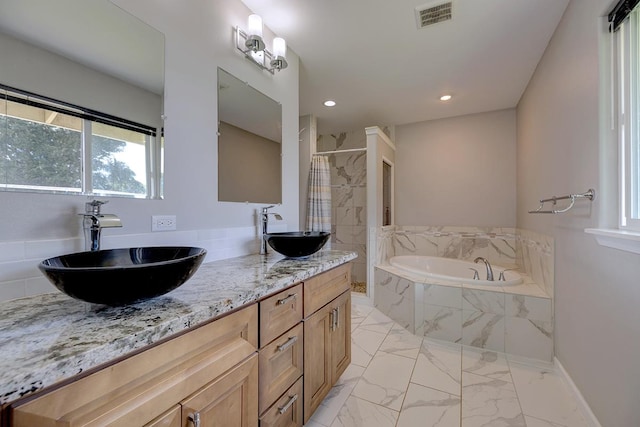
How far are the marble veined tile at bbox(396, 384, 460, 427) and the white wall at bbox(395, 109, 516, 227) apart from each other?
2.55m

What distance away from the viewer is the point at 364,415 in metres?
1.58

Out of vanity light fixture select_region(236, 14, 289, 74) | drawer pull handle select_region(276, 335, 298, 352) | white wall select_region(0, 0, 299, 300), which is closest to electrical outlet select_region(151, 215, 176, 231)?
white wall select_region(0, 0, 299, 300)

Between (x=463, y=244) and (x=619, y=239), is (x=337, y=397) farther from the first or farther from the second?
(x=463, y=244)

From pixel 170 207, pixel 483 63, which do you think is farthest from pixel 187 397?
pixel 483 63

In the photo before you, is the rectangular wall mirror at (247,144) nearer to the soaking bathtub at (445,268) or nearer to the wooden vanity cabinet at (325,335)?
the wooden vanity cabinet at (325,335)

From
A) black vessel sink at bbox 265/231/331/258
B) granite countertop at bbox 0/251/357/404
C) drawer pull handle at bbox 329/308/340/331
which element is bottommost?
drawer pull handle at bbox 329/308/340/331

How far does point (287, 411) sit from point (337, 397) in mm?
638

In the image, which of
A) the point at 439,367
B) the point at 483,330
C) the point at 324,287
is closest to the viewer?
the point at 324,287

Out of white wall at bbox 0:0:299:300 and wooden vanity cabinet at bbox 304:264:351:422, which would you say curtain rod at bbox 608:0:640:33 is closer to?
wooden vanity cabinet at bbox 304:264:351:422

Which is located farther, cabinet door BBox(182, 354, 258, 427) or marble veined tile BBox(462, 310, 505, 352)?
marble veined tile BBox(462, 310, 505, 352)

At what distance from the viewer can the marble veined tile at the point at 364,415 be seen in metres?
1.52

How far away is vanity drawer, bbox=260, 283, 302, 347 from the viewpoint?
1.06 metres

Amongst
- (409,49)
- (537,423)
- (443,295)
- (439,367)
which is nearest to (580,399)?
(537,423)

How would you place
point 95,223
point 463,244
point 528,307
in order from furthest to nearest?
point 463,244
point 528,307
point 95,223
